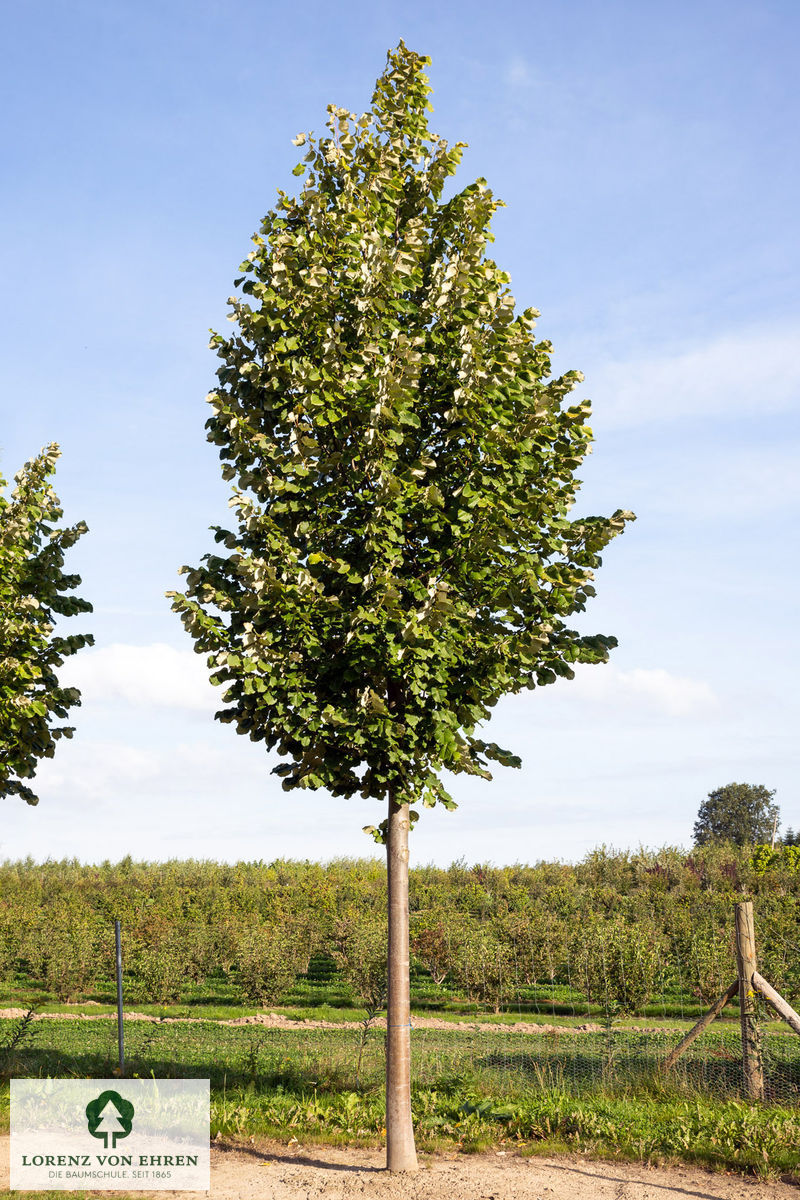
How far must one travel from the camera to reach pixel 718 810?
9088 centimetres

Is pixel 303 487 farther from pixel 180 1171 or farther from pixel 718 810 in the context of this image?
pixel 718 810

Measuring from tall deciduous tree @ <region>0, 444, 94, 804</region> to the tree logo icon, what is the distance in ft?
14.3

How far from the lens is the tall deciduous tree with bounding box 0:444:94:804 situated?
11367 millimetres

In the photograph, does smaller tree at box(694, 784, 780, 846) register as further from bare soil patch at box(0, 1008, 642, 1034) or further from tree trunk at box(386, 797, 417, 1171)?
tree trunk at box(386, 797, 417, 1171)

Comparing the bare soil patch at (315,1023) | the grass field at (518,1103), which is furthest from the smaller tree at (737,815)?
the grass field at (518,1103)

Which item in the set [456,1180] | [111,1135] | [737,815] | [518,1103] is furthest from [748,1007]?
[737,815]

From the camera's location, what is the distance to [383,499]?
7.52 m

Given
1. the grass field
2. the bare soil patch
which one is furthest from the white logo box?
the bare soil patch

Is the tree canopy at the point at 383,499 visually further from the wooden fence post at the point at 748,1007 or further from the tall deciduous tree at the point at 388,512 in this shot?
the wooden fence post at the point at 748,1007

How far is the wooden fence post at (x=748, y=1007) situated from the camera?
33.2ft

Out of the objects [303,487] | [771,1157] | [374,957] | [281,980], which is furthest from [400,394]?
[281,980]

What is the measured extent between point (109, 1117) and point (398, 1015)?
344cm

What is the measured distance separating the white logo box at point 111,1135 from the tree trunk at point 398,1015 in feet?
5.28

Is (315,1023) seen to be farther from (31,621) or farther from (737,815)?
(737,815)
